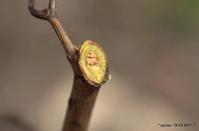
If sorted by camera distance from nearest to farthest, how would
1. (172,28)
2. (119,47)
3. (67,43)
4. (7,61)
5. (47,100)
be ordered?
(67,43), (47,100), (7,61), (119,47), (172,28)

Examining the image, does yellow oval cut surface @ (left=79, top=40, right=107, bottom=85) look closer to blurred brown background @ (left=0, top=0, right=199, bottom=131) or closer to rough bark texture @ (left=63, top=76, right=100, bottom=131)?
rough bark texture @ (left=63, top=76, right=100, bottom=131)

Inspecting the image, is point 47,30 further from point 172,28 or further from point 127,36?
point 172,28

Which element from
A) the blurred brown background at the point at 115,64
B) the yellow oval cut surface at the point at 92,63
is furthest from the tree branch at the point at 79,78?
the blurred brown background at the point at 115,64

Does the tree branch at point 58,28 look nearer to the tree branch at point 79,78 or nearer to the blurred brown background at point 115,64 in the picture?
the tree branch at point 79,78

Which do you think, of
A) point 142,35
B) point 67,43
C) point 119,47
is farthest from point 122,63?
point 67,43

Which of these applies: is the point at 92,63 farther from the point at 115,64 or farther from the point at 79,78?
the point at 115,64

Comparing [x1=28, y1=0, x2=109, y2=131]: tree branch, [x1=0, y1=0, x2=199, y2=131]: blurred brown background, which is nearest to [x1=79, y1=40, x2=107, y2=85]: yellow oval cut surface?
[x1=28, y1=0, x2=109, y2=131]: tree branch

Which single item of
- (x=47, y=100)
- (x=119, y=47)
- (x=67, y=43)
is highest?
(x=119, y=47)
